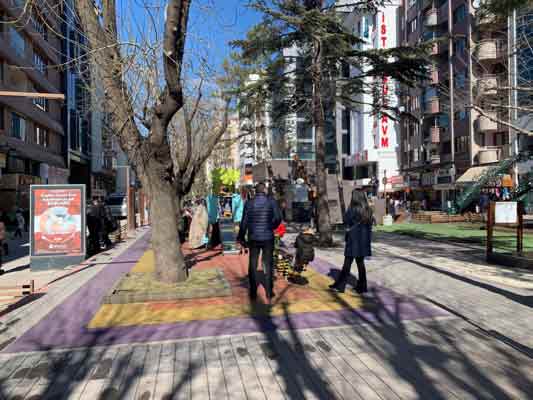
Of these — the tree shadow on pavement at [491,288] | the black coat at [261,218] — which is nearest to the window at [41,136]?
the black coat at [261,218]

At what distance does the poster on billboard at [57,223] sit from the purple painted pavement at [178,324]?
365 cm

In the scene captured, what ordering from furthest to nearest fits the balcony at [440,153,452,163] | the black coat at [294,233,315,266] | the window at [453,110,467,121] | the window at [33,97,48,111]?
the balcony at [440,153,452,163] → the window at [453,110,467,121] → the window at [33,97,48,111] → the black coat at [294,233,315,266]

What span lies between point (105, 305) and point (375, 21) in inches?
1876

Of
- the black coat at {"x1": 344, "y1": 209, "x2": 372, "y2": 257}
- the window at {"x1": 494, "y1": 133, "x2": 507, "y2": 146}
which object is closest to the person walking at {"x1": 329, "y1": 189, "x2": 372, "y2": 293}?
the black coat at {"x1": 344, "y1": 209, "x2": 372, "y2": 257}

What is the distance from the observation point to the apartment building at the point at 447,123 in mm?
32531

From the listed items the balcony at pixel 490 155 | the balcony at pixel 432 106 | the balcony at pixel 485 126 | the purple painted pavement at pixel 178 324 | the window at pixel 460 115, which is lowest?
the purple painted pavement at pixel 178 324

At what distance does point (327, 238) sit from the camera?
45.0 ft

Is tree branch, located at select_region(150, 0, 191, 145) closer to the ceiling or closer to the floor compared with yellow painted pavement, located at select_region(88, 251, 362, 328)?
closer to the ceiling

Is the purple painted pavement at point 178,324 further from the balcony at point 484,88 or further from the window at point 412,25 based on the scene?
the window at point 412,25

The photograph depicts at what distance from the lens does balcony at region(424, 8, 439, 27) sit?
127 feet

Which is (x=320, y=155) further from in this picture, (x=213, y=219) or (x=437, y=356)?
(x=437, y=356)

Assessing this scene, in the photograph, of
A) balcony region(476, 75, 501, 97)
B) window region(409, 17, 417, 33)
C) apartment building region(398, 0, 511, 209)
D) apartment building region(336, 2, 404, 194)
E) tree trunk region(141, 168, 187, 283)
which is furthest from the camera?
apartment building region(336, 2, 404, 194)

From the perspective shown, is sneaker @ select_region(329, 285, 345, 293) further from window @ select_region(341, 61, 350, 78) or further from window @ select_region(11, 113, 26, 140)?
window @ select_region(11, 113, 26, 140)

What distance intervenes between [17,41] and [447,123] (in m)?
33.2
